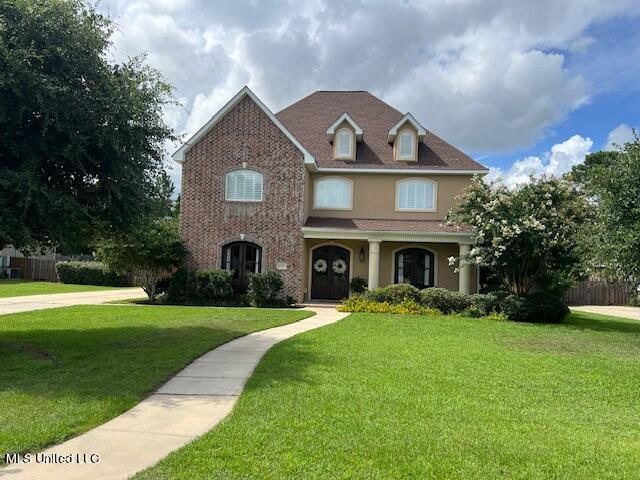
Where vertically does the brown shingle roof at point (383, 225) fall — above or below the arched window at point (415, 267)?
above

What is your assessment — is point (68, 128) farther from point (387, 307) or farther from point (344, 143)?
point (344, 143)

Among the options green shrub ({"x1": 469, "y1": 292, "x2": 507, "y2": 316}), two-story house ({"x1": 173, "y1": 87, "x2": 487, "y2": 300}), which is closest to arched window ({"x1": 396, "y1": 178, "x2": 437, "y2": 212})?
two-story house ({"x1": 173, "y1": 87, "x2": 487, "y2": 300})

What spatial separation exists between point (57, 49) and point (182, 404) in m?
6.79

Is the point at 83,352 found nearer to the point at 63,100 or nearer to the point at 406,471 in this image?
the point at 63,100

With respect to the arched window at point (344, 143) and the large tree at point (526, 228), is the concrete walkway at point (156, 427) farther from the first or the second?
the arched window at point (344, 143)

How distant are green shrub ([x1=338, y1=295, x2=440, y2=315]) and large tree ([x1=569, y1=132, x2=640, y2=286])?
228 inches

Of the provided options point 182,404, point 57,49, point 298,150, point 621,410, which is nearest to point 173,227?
point 298,150

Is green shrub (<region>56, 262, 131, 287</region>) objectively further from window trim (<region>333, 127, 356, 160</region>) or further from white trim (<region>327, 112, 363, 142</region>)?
white trim (<region>327, 112, 363, 142</region>)

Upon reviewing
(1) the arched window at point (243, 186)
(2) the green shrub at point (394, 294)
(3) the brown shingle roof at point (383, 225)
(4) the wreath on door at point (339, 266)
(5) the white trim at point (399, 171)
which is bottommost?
(2) the green shrub at point (394, 294)

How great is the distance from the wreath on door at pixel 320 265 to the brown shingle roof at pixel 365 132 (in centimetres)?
409

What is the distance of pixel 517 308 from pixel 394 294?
4184mm

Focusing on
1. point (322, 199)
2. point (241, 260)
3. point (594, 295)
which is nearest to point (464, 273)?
point (322, 199)

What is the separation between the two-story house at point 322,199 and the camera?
20.5m

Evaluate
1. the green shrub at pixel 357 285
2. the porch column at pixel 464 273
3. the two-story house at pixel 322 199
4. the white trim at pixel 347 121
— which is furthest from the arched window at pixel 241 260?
the porch column at pixel 464 273
